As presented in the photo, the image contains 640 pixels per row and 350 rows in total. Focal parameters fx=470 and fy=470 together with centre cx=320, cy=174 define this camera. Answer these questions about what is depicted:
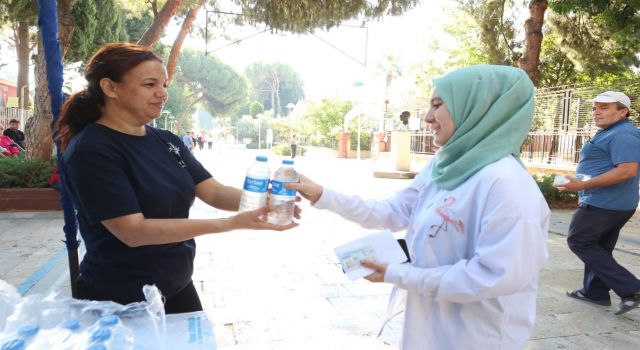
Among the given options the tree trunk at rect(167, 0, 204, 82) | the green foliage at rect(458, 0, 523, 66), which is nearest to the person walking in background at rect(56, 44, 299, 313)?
the tree trunk at rect(167, 0, 204, 82)

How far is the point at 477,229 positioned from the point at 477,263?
124 millimetres

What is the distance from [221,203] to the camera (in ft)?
7.32

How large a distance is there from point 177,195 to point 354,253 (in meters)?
0.72

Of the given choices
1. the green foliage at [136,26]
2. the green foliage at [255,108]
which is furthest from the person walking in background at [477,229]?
the green foliage at [255,108]

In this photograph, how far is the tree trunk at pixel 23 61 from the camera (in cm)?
1850

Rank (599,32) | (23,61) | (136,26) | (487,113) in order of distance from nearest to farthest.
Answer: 1. (487,113)
2. (599,32)
3. (23,61)
4. (136,26)

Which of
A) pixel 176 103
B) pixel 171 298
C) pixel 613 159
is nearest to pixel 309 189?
pixel 171 298

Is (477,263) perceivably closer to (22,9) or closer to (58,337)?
(58,337)

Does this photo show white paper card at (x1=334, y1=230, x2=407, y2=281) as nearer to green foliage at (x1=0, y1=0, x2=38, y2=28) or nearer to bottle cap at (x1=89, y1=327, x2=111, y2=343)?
bottle cap at (x1=89, y1=327, x2=111, y2=343)

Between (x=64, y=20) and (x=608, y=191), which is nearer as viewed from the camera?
(x=608, y=191)

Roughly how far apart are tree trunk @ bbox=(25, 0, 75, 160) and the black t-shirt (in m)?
7.87

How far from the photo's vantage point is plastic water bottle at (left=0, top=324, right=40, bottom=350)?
119 centimetres

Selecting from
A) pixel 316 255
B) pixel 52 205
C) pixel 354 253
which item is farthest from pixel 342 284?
pixel 52 205

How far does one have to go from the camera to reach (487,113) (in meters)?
1.66
